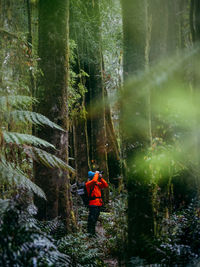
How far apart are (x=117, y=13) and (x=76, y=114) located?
586 centimetres

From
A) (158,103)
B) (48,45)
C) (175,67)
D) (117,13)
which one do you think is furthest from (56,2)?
(117,13)

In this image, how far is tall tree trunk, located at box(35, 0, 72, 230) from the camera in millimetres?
5613

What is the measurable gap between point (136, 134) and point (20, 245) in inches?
114

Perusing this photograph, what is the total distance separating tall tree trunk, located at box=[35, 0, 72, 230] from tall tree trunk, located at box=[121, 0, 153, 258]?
134 cm

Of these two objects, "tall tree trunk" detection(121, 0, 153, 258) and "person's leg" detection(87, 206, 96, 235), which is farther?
"person's leg" detection(87, 206, 96, 235)

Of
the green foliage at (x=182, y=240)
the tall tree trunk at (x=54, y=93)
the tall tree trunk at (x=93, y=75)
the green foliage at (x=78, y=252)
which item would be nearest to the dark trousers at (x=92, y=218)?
the tall tree trunk at (x=54, y=93)

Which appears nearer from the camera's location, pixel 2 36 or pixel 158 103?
pixel 2 36

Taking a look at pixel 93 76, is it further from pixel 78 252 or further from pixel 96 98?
→ pixel 78 252

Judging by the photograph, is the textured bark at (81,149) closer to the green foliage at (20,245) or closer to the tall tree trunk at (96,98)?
the tall tree trunk at (96,98)

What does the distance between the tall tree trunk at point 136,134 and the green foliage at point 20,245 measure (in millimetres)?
1747

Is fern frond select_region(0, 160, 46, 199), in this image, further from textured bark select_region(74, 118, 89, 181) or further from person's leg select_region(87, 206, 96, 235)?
textured bark select_region(74, 118, 89, 181)

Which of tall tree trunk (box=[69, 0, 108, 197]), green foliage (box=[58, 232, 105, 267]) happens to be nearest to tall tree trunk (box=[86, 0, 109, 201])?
tall tree trunk (box=[69, 0, 108, 197])

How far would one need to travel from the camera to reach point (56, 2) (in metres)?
6.04

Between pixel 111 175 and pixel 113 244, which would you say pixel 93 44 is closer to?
pixel 111 175
